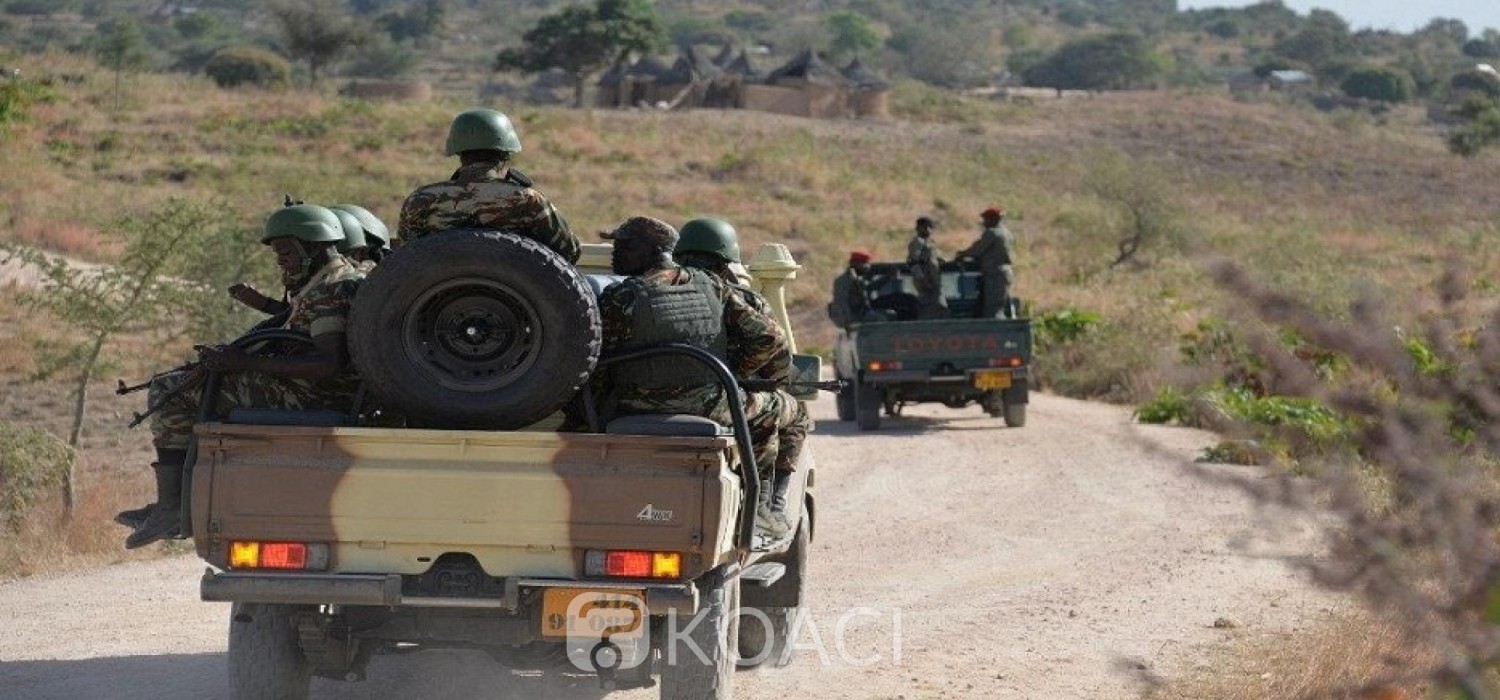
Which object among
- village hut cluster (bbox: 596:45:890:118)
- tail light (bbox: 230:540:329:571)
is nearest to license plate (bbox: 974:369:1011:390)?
tail light (bbox: 230:540:329:571)

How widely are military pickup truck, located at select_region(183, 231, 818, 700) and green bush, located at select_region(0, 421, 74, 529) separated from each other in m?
8.05

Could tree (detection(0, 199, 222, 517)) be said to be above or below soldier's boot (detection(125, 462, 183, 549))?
below

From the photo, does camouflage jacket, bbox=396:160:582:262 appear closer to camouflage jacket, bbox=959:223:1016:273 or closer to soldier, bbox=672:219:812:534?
soldier, bbox=672:219:812:534

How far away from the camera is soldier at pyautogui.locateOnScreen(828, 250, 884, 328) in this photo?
2158cm

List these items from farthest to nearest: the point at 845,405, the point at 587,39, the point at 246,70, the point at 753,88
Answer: the point at 587,39, the point at 246,70, the point at 753,88, the point at 845,405

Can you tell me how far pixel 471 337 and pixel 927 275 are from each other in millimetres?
14868

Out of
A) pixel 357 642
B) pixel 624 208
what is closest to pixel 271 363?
pixel 357 642

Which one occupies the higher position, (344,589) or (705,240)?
(705,240)

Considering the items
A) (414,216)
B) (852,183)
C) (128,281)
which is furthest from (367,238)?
(852,183)

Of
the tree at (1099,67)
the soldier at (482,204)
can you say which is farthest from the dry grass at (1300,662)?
the tree at (1099,67)

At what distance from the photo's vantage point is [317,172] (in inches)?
1969

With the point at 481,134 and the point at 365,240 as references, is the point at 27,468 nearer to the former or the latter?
the point at 365,240

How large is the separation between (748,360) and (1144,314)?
70.5ft

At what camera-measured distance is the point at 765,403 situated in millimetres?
7789
